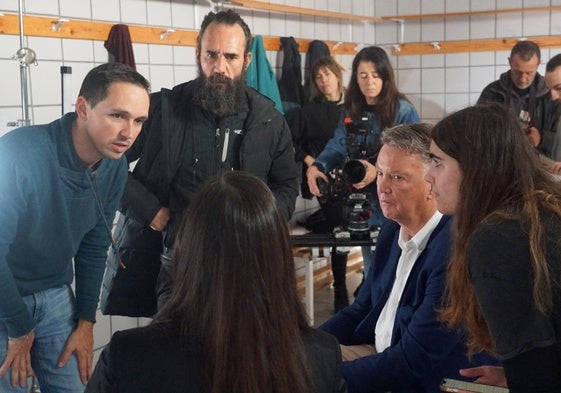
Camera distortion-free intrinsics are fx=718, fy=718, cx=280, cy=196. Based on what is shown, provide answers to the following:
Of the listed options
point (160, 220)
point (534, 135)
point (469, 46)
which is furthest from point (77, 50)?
point (469, 46)

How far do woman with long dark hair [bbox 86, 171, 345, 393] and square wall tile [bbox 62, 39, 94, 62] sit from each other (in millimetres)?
2225

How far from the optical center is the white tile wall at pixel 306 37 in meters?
3.10

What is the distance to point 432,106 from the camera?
5.84 meters

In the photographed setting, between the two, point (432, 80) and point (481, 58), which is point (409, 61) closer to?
point (432, 80)

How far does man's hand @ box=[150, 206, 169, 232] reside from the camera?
7.67 ft

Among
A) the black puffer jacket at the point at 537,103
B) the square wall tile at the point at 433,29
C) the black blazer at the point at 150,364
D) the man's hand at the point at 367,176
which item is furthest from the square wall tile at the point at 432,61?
the black blazer at the point at 150,364

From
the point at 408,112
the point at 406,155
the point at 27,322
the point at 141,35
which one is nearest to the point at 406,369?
the point at 406,155

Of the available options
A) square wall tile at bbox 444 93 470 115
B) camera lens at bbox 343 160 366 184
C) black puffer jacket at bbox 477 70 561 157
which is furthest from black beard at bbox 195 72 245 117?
square wall tile at bbox 444 93 470 115

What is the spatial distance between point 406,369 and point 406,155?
63cm

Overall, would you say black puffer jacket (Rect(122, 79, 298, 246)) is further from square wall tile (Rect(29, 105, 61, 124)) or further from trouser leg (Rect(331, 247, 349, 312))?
trouser leg (Rect(331, 247, 349, 312))

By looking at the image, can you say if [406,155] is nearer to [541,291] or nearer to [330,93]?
[541,291]

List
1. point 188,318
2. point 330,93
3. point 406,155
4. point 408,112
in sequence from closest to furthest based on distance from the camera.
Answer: point 188,318
point 406,155
point 408,112
point 330,93

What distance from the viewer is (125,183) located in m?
2.20

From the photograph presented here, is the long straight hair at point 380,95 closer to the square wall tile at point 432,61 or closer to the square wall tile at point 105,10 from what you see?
the square wall tile at point 105,10
